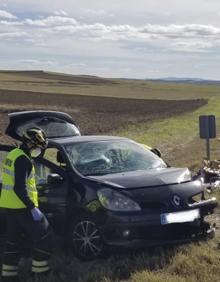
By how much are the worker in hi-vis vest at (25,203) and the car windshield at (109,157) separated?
5.08 ft

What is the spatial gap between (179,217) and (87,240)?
106 centimetres

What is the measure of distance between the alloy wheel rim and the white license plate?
74cm

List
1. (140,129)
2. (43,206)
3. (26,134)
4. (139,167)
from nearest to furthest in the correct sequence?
(26,134), (43,206), (139,167), (140,129)

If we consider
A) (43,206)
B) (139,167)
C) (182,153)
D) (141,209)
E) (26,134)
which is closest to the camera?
(26,134)

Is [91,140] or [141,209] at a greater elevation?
[91,140]

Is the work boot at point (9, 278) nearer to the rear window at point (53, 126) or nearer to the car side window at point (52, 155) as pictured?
the car side window at point (52, 155)

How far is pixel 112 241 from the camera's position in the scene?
21.7 feet

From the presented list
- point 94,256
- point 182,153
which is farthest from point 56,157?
point 182,153

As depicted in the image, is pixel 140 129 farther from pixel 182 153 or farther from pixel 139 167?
pixel 139 167

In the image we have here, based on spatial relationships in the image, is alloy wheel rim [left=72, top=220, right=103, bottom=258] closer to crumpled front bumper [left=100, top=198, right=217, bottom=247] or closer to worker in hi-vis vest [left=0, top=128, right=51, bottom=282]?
crumpled front bumper [left=100, top=198, right=217, bottom=247]

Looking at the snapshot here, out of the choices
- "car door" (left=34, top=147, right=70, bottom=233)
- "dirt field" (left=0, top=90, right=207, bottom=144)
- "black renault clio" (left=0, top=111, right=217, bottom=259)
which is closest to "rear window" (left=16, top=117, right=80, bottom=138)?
"black renault clio" (left=0, top=111, right=217, bottom=259)

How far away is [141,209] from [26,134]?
1576 mm

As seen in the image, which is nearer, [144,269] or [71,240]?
[144,269]

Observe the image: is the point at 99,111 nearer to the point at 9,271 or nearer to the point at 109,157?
the point at 109,157
